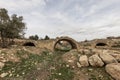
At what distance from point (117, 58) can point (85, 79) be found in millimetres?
4557

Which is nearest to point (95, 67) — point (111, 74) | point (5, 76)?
point (111, 74)

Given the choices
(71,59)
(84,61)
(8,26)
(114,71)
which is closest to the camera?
(114,71)

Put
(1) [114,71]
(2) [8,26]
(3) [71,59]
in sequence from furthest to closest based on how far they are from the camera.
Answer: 1. (2) [8,26]
2. (3) [71,59]
3. (1) [114,71]

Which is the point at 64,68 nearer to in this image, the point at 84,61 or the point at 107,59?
the point at 84,61

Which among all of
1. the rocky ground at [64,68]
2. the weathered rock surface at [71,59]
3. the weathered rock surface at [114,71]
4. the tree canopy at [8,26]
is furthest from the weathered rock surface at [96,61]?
the tree canopy at [8,26]

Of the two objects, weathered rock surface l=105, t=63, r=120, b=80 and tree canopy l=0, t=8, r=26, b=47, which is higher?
tree canopy l=0, t=8, r=26, b=47

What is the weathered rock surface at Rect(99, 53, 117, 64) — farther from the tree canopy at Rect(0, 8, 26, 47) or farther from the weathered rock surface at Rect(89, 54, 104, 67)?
the tree canopy at Rect(0, 8, 26, 47)

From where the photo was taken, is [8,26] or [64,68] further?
[8,26]

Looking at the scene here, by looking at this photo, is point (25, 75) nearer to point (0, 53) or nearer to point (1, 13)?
point (0, 53)

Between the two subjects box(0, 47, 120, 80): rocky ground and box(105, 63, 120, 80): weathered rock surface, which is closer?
box(105, 63, 120, 80): weathered rock surface

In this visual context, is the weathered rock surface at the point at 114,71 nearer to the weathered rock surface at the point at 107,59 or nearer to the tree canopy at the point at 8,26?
the weathered rock surface at the point at 107,59

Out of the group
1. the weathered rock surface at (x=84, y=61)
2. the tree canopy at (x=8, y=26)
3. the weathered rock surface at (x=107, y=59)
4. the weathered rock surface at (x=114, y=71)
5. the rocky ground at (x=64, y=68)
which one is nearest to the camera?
the weathered rock surface at (x=114, y=71)

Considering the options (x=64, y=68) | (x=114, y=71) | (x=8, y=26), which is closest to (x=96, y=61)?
(x=114, y=71)

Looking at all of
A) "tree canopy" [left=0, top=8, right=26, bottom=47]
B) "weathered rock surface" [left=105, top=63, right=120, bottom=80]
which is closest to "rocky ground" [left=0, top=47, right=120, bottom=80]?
"weathered rock surface" [left=105, top=63, right=120, bottom=80]
